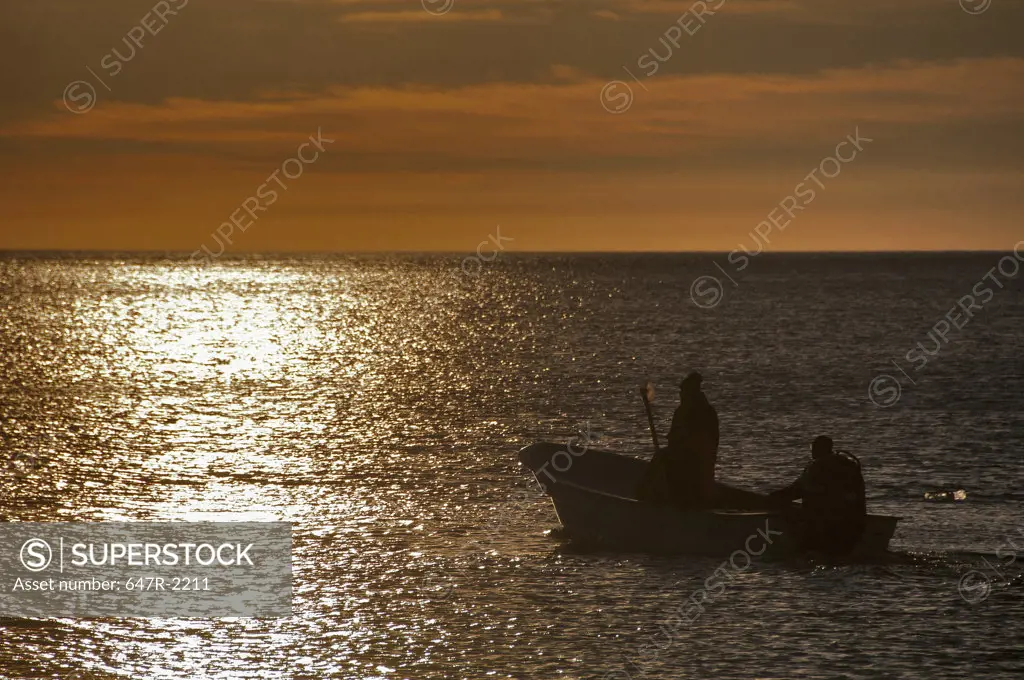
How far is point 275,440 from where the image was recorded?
32250mm

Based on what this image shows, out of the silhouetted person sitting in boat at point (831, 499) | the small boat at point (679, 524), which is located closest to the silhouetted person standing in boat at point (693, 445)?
the small boat at point (679, 524)

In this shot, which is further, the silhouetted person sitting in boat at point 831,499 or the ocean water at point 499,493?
the silhouetted person sitting in boat at point 831,499

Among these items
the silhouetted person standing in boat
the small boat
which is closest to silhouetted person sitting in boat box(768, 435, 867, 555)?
the small boat

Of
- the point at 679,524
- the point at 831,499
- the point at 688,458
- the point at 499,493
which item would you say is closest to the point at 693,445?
the point at 688,458

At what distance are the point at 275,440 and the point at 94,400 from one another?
13.2m

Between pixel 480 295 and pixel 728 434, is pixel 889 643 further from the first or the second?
pixel 480 295

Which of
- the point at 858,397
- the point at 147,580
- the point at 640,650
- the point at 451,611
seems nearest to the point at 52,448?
the point at 147,580

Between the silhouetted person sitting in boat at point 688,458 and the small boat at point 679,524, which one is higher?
the silhouetted person sitting in boat at point 688,458

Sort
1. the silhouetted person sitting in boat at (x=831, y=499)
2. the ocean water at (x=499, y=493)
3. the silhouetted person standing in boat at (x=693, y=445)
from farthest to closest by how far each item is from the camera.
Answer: the silhouetted person standing in boat at (x=693, y=445) < the silhouetted person sitting in boat at (x=831, y=499) < the ocean water at (x=499, y=493)

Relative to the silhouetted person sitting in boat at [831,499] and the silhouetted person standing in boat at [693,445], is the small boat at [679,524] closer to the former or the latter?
the silhouetted person sitting in boat at [831,499]

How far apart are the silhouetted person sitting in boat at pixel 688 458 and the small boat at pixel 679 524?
0.29 m

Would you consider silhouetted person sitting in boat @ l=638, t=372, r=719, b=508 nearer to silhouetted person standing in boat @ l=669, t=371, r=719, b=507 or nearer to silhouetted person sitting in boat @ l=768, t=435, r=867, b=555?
silhouetted person standing in boat @ l=669, t=371, r=719, b=507

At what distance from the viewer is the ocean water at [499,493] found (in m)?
14.8

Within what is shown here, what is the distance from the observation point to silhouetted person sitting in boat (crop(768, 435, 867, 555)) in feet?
58.5
